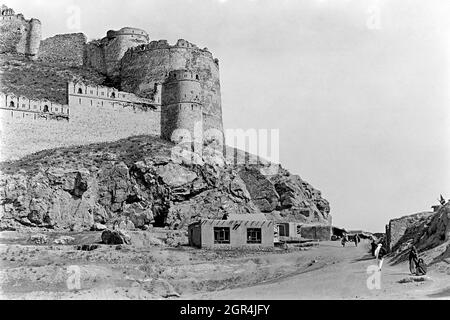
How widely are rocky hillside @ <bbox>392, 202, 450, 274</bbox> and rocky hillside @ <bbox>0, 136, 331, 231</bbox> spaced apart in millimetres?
20517

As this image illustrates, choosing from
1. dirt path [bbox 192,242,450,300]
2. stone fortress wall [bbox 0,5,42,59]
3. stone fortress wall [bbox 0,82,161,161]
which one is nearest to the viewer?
dirt path [bbox 192,242,450,300]

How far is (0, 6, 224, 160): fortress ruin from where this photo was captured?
171 ft

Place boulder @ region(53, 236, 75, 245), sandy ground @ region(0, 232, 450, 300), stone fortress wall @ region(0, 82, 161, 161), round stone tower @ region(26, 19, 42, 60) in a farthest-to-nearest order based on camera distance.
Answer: round stone tower @ region(26, 19, 42, 60) → stone fortress wall @ region(0, 82, 161, 161) → boulder @ region(53, 236, 75, 245) → sandy ground @ region(0, 232, 450, 300)

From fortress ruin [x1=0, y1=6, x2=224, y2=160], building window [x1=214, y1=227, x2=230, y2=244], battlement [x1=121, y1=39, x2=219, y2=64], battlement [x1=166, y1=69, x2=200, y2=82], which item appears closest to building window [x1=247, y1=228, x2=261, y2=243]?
building window [x1=214, y1=227, x2=230, y2=244]

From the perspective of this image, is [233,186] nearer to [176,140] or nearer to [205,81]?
[176,140]

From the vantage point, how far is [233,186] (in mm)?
54094

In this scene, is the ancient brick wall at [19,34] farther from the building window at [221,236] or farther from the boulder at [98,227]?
the building window at [221,236]

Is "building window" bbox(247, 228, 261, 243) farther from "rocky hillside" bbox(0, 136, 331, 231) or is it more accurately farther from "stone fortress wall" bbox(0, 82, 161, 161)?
"stone fortress wall" bbox(0, 82, 161, 161)

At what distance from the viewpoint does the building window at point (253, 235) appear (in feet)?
137

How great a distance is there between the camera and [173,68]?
62031 mm

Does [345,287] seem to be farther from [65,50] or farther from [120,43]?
[65,50]

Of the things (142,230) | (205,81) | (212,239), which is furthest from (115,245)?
(205,81)

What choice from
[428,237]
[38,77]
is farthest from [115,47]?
[428,237]

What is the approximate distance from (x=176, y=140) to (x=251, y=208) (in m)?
7.51
